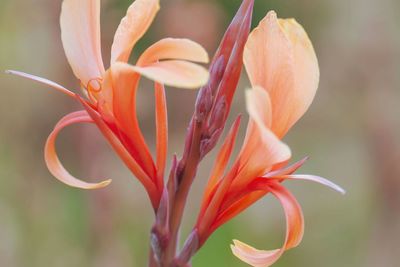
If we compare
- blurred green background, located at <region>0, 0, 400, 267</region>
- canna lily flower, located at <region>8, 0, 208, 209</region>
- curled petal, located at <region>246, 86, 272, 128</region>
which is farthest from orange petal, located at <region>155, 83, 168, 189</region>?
blurred green background, located at <region>0, 0, 400, 267</region>

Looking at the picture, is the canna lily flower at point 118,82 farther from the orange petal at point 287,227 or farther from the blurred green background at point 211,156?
the blurred green background at point 211,156

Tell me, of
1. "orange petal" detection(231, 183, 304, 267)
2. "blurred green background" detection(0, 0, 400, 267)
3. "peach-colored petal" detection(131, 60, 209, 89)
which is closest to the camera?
"peach-colored petal" detection(131, 60, 209, 89)

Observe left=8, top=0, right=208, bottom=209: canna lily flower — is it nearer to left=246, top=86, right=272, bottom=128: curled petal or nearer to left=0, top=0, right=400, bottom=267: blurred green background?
left=246, top=86, right=272, bottom=128: curled petal

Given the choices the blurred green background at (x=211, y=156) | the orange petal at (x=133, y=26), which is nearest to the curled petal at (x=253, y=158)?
the orange petal at (x=133, y=26)

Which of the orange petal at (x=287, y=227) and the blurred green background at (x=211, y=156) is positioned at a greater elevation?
the orange petal at (x=287, y=227)

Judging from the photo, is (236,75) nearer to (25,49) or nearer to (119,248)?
(119,248)

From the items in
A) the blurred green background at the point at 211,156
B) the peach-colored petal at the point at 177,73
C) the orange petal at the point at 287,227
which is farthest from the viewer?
the blurred green background at the point at 211,156

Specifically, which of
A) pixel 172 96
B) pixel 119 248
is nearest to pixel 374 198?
pixel 172 96
